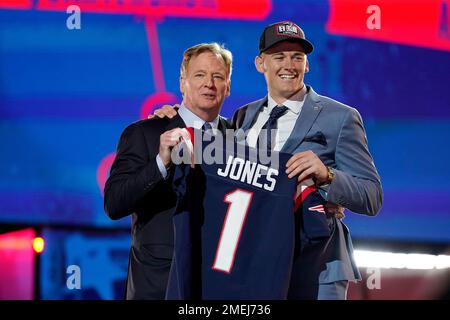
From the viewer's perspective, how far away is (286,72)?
2.27 m

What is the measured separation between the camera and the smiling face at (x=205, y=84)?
2275 mm

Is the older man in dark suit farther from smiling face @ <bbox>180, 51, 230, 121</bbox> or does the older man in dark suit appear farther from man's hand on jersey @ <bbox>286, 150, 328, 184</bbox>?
man's hand on jersey @ <bbox>286, 150, 328, 184</bbox>

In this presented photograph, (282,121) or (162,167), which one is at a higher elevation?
(282,121)

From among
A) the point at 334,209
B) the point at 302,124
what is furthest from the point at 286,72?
the point at 334,209

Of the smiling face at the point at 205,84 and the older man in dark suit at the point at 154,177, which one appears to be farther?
the smiling face at the point at 205,84

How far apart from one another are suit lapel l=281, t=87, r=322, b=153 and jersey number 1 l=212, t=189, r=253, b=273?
0.19m

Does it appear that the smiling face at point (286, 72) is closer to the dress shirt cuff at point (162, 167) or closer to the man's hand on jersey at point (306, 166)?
the man's hand on jersey at point (306, 166)

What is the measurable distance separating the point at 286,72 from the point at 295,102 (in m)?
0.09

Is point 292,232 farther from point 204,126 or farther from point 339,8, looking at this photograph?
point 339,8

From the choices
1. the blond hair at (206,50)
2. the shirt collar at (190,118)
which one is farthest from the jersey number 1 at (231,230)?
the blond hair at (206,50)

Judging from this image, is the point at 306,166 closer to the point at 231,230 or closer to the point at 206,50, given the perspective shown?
the point at 231,230

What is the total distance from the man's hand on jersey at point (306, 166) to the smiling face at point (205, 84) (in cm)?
38

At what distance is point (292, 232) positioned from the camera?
2.00 m
